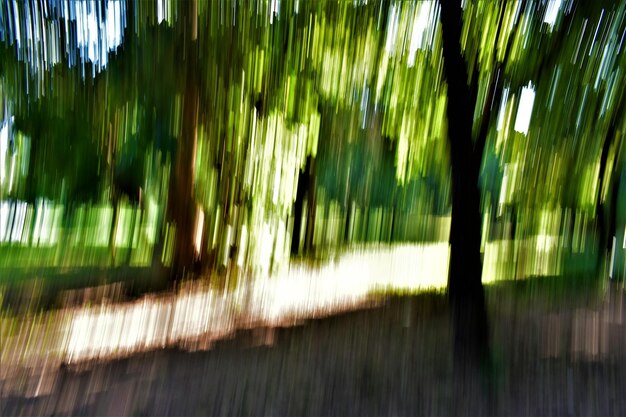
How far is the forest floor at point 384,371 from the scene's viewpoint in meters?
4.50

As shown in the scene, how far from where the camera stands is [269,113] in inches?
254

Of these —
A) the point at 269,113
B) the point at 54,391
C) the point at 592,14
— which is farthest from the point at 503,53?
the point at 54,391

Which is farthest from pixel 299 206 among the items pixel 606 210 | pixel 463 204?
pixel 606 210

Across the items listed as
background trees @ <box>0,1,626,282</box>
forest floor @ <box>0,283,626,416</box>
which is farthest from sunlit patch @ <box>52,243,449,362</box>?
background trees @ <box>0,1,626,282</box>

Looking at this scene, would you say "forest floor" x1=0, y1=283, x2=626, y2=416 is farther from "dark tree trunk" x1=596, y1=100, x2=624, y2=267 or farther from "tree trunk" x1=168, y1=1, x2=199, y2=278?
"tree trunk" x1=168, y1=1, x2=199, y2=278

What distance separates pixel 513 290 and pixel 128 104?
476cm

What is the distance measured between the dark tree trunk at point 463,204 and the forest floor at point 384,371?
18cm

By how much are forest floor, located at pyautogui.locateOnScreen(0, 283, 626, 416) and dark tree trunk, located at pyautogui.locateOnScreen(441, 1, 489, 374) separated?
0.60 feet

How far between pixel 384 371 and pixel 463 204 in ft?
5.55

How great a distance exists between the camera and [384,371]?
193 inches

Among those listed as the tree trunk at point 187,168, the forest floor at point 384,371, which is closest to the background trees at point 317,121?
the tree trunk at point 187,168

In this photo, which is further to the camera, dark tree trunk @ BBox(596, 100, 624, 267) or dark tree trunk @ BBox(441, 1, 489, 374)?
dark tree trunk @ BBox(596, 100, 624, 267)

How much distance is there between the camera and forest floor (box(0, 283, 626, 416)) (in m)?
4.50

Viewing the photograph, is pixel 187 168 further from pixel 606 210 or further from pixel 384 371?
pixel 606 210
